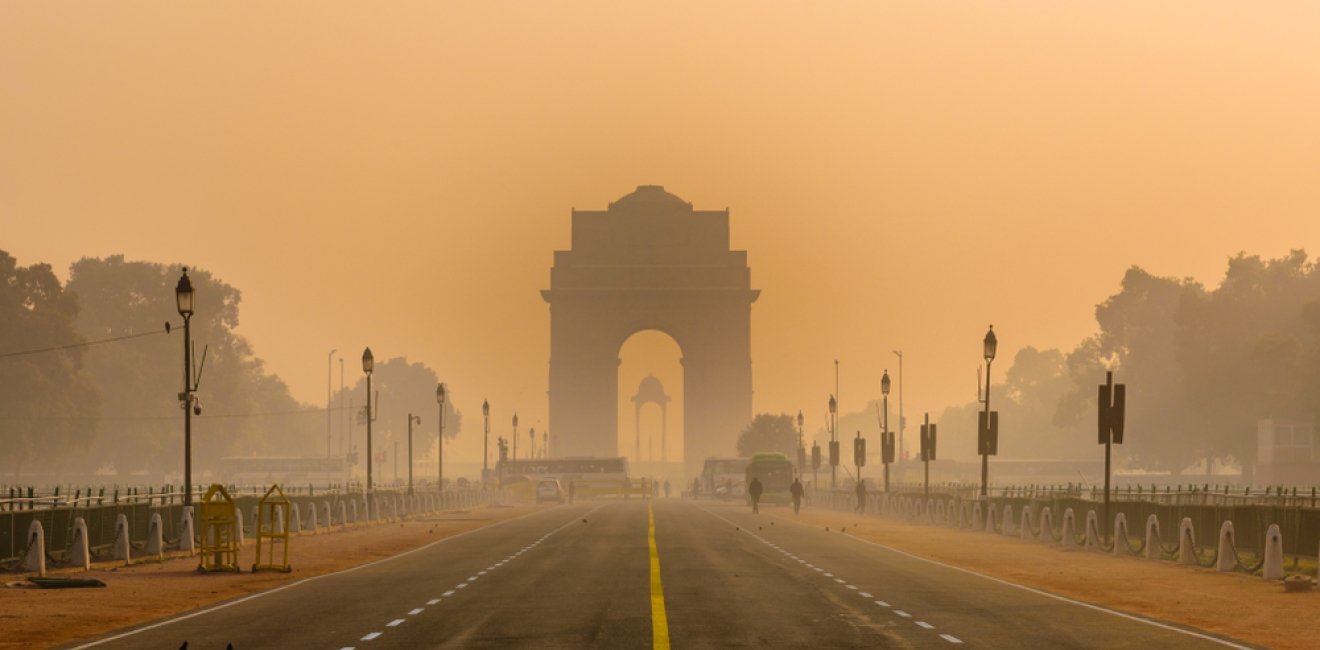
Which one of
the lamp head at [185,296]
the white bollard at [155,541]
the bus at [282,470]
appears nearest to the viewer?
the white bollard at [155,541]

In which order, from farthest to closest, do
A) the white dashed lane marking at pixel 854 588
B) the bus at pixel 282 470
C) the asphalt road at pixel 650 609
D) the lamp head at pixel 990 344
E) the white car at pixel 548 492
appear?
1. the bus at pixel 282 470
2. the white car at pixel 548 492
3. the lamp head at pixel 990 344
4. the white dashed lane marking at pixel 854 588
5. the asphalt road at pixel 650 609

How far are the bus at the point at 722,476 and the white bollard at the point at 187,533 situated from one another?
95583 millimetres

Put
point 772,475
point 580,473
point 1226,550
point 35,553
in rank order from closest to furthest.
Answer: point 35,553
point 1226,550
point 772,475
point 580,473

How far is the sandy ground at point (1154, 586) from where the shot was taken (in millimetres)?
23797

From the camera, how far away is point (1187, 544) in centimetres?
3784

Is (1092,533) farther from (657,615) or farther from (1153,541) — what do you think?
(657,615)

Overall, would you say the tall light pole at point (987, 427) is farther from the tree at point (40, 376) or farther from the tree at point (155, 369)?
→ the tree at point (155, 369)

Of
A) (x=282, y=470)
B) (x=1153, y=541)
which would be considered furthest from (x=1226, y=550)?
(x=282, y=470)

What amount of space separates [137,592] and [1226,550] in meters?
19.3

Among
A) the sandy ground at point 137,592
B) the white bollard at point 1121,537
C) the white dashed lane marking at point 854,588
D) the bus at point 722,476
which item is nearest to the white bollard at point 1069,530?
the white bollard at point 1121,537

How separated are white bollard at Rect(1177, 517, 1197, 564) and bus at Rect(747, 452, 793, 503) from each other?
75839 millimetres

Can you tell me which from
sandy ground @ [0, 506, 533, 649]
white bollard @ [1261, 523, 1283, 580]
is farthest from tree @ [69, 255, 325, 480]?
white bollard @ [1261, 523, 1283, 580]

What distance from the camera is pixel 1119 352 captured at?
144m

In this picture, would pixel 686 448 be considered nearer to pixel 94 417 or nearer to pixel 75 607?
pixel 94 417
